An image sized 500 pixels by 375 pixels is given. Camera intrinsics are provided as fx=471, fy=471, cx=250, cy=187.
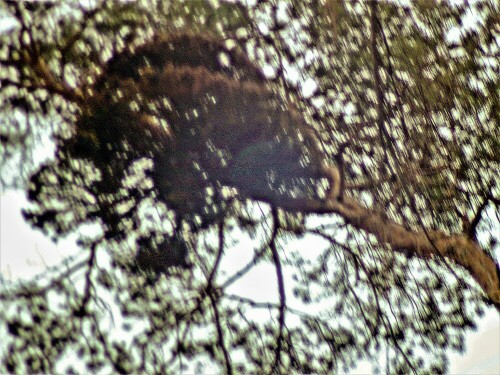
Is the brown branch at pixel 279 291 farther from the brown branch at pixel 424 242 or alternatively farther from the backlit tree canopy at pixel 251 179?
the brown branch at pixel 424 242

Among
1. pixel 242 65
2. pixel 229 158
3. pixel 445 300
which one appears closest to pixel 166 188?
pixel 229 158

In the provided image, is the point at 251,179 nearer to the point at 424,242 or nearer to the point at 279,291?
the point at 279,291

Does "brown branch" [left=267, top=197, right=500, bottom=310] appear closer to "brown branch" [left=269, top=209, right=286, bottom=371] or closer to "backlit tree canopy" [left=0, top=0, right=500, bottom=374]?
"backlit tree canopy" [left=0, top=0, right=500, bottom=374]

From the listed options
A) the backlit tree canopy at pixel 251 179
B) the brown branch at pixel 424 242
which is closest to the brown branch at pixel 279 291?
the backlit tree canopy at pixel 251 179

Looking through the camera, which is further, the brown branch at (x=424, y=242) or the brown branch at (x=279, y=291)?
the brown branch at (x=424, y=242)

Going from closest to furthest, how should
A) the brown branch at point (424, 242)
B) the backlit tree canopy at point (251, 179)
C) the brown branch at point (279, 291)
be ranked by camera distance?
the backlit tree canopy at point (251, 179) → the brown branch at point (279, 291) → the brown branch at point (424, 242)

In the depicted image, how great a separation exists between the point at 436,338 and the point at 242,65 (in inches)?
51.5

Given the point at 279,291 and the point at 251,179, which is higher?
the point at 251,179

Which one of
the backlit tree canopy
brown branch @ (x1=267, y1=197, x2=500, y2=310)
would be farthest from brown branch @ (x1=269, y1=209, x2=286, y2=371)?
brown branch @ (x1=267, y1=197, x2=500, y2=310)

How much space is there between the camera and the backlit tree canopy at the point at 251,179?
5.33ft

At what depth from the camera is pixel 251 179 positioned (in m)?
1.76

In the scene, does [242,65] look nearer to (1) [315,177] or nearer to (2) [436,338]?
(1) [315,177]

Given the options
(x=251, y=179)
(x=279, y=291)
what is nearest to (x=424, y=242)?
(x=279, y=291)

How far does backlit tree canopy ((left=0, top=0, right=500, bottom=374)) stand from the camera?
5.33 ft
